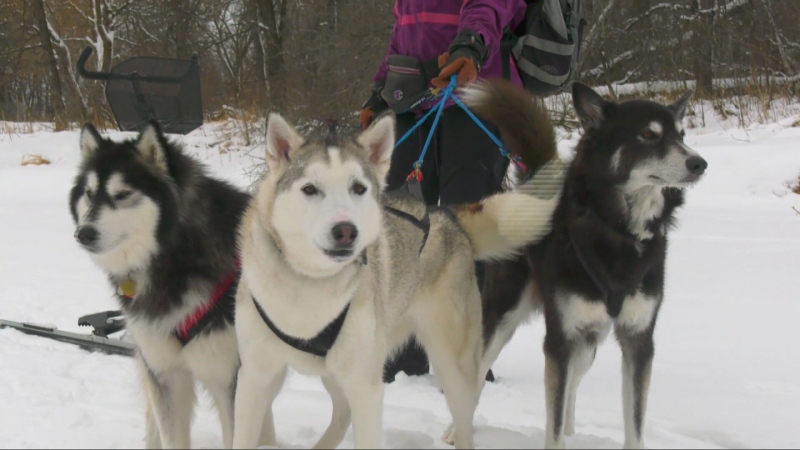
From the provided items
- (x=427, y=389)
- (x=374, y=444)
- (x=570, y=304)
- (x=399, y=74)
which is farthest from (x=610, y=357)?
(x=374, y=444)

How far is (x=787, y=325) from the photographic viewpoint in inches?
178

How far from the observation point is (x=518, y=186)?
10.4ft

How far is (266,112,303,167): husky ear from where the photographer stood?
2248 millimetres

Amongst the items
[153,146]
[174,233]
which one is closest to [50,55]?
[153,146]

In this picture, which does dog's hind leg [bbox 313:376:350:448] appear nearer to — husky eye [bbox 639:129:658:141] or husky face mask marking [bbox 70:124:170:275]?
husky face mask marking [bbox 70:124:170:275]

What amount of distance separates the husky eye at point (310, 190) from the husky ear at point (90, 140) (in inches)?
36.9

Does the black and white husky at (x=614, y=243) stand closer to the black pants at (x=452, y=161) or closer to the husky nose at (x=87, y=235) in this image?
the black pants at (x=452, y=161)

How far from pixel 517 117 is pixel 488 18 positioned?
21.7 inches

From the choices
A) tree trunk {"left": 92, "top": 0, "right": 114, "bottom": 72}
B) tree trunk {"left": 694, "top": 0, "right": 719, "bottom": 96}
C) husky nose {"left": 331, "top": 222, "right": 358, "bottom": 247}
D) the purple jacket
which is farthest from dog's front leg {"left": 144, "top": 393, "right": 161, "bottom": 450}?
tree trunk {"left": 92, "top": 0, "right": 114, "bottom": 72}

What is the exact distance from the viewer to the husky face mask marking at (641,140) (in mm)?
2676

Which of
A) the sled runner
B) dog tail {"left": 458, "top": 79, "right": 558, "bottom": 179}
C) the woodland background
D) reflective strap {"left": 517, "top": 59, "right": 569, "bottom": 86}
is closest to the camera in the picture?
dog tail {"left": 458, "top": 79, "right": 558, "bottom": 179}

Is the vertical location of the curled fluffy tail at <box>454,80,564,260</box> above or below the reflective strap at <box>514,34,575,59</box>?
below

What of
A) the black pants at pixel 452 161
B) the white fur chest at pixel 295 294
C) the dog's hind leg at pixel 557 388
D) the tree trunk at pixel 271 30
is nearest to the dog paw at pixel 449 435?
the dog's hind leg at pixel 557 388

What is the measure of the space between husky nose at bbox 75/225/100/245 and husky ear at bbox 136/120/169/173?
1.19 feet
